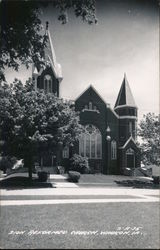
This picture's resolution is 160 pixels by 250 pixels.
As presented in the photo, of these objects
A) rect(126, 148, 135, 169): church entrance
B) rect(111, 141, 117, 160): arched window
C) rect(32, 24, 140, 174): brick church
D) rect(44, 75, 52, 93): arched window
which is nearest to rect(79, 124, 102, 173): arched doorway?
rect(32, 24, 140, 174): brick church

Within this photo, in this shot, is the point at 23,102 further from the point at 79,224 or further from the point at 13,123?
the point at 79,224

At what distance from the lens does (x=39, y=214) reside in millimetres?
10914

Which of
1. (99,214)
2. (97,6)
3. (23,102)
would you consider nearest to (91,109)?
(23,102)

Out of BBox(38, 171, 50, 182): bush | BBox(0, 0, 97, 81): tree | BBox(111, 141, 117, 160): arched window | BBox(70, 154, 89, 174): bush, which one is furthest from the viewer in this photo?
BBox(111, 141, 117, 160): arched window

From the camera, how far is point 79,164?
1350 inches

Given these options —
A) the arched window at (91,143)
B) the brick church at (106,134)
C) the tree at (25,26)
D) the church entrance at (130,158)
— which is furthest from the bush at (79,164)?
the tree at (25,26)

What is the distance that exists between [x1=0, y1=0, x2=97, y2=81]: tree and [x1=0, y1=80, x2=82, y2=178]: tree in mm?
12232

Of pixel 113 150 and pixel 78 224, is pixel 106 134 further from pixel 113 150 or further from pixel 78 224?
pixel 78 224

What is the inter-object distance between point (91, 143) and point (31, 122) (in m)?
18.8

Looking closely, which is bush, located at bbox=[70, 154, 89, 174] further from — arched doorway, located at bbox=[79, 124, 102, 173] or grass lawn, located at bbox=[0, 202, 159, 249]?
grass lawn, located at bbox=[0, 202, 159, 249]

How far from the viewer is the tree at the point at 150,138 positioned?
90.0ft

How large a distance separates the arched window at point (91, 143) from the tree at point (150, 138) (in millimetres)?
9814

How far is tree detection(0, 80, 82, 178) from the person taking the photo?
2105 centimetres

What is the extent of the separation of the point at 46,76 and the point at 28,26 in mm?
26061
